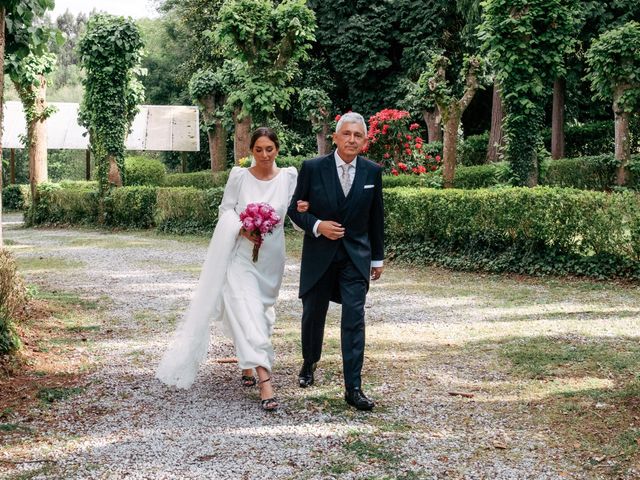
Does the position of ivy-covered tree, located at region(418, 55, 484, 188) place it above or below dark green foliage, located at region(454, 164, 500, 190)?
above

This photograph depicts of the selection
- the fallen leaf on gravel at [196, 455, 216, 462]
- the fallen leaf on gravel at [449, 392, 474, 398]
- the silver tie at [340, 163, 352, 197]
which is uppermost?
the silver tie at [340, 163, 352, 197]

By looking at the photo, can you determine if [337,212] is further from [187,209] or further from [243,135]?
[187,209]

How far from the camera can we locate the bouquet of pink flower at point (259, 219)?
524cm

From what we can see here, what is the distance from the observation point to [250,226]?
524 cm

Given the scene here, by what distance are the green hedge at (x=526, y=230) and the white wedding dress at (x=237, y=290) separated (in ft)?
19.8

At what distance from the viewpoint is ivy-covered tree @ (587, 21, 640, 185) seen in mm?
14836

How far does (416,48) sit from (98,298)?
2211cm

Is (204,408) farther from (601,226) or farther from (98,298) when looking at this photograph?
(601,226)

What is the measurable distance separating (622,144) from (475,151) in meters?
9.75

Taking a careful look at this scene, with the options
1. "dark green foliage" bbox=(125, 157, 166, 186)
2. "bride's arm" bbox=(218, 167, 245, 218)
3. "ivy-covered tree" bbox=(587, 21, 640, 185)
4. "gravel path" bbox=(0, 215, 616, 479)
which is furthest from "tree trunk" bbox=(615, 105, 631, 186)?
→ "dark green foliage" bbox=(125, 157, 166, 186)

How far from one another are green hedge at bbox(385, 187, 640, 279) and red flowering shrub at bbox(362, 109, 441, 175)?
4496 mm

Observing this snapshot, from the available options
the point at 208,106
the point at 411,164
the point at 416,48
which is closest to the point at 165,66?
the point at 208,106

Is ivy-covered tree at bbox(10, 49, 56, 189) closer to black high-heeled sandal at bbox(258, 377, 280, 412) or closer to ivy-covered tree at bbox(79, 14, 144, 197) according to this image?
ivy-covered tree at bbox(79, 14, 144, 197)

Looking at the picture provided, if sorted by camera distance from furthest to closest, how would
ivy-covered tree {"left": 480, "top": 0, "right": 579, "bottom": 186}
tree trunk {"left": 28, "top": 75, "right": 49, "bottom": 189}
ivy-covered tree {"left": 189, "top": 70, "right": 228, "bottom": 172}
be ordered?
ivy-covered tree {"left": 189, "top": 70, "right": 228, "bottom": 172}, tree trunk {"left": 28, "top": 75, "right": 49, "bottom": 189}, ivy-covered tree {"left": 480, "top": 0, "right": 579, "bottom": 186}
